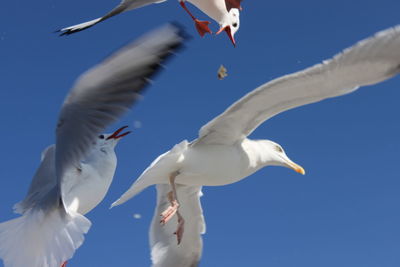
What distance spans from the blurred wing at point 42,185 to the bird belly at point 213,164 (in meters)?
0.92

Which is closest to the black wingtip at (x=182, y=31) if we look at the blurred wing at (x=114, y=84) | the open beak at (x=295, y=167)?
the blurred wing at (x=114, y=84)

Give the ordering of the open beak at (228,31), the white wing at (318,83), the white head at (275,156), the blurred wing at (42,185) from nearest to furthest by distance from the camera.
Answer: the white wing at (318,83), the blurred wing at (42,185), the white head at (275,156), the open beak at (228,31)

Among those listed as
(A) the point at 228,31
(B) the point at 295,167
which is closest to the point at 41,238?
(B) the point at 295,167

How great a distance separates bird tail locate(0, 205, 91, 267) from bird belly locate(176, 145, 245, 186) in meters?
1.05

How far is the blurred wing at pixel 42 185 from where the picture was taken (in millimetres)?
4223

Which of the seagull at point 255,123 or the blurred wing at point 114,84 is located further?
the seagull at point 255,123

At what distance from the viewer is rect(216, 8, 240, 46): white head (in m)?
6.07

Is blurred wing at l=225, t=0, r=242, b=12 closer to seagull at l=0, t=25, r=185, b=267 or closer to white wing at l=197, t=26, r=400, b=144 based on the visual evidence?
white wing at l=197, t=26, r=400, b=144

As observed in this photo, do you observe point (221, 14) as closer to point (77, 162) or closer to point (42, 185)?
point (42, 185)

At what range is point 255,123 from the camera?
4.64 metres

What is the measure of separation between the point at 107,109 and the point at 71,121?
0.25 m

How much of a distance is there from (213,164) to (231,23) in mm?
1872

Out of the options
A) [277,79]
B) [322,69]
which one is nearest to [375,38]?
[322,69]

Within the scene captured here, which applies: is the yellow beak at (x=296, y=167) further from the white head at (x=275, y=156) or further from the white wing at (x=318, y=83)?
the white wing at (x=318, y=83)
